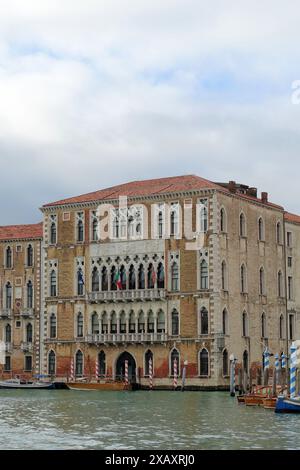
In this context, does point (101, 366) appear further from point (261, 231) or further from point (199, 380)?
point (261, 231)

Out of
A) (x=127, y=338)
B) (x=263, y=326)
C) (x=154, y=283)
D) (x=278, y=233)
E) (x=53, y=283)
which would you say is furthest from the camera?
(x=278, y=233)

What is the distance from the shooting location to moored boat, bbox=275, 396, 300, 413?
32.3 meters

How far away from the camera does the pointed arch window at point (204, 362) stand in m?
52.2

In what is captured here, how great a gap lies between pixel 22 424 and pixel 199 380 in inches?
941

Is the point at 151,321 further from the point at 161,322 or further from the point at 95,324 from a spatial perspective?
the point at 95,324

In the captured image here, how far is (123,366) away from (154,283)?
4616 millimetres

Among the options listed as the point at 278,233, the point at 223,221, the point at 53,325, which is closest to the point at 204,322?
the point at 223,221

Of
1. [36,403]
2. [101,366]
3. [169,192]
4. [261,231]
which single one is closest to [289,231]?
[261,231]

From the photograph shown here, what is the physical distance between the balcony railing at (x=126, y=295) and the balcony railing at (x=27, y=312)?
15.4ft

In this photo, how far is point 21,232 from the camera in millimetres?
60562

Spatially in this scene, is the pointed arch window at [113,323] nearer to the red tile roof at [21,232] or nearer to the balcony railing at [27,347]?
the balcony railing at [27,347]

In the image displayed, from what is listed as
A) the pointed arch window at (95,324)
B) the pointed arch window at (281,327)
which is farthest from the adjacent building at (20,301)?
the pointed arch window at (281,327)

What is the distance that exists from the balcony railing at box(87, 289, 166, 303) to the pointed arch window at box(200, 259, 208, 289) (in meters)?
1.90

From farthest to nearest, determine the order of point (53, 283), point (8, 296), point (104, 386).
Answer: point (8, 296), point (53, 283), point (104, 386)
